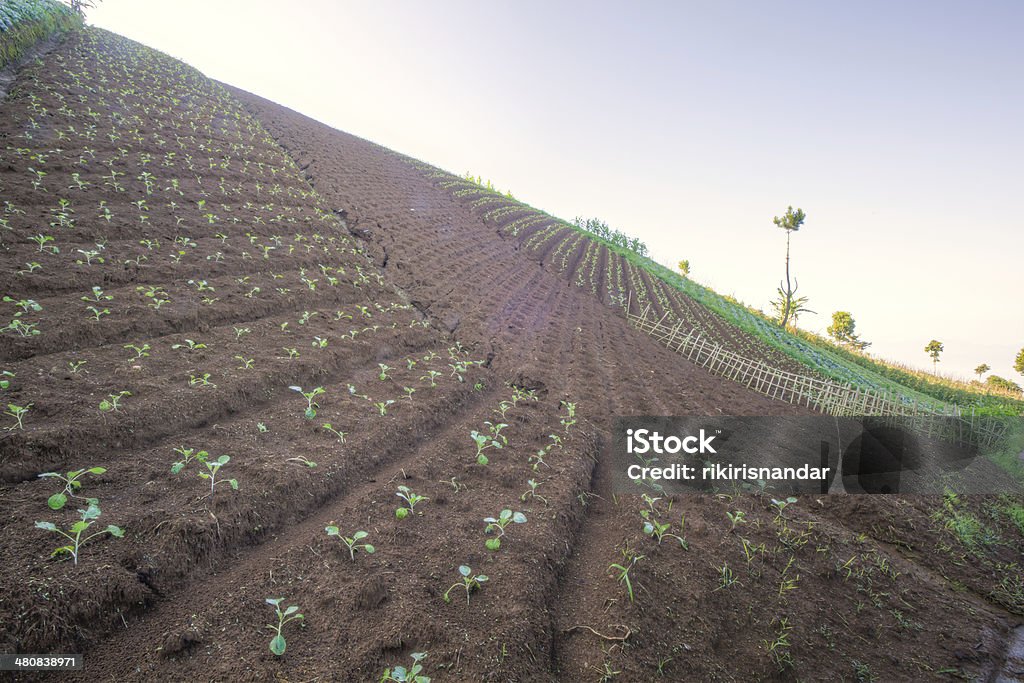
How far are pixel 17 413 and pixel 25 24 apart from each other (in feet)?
53.3

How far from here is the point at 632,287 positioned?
57.2 ft

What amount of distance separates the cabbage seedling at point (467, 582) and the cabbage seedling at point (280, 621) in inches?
35.8

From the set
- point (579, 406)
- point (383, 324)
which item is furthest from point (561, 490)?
point (383, 324)

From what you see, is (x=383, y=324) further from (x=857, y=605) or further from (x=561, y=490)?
(x=857, y=605)

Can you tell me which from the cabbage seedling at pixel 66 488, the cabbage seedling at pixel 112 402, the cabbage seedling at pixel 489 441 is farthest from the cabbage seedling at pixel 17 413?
the cabbage seedling at pixel 489 441

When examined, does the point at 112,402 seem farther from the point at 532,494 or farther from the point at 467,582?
the point at 532,494

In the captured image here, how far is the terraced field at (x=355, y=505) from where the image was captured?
9.20ft

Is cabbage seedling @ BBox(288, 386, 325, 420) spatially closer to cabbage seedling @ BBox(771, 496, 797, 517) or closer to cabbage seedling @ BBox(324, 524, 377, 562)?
cabbage seedling @ BBox(324, 524, 377, 562)

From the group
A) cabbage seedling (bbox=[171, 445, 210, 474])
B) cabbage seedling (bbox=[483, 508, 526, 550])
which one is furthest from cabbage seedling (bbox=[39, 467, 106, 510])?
cabbage seedling (bbox=[483, 508, 526, 550])

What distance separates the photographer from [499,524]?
146 inches

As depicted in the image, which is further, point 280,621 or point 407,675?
point 280,621

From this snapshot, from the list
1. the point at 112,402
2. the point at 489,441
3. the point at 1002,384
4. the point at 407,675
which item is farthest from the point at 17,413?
the point at 1002,384

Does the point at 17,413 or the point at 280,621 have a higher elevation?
the point at 280,621

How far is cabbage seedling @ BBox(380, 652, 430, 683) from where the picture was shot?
240cm
